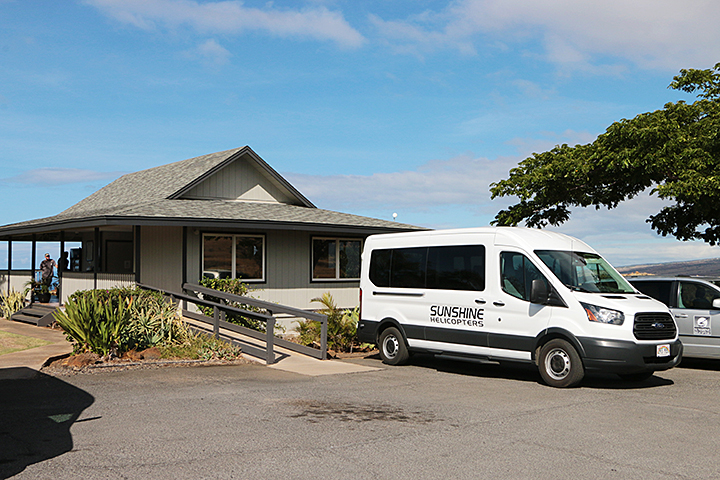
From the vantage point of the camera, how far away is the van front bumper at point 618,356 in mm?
9906

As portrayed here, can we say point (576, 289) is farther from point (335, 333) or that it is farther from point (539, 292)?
point (335, 333)

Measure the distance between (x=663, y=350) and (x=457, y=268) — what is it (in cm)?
369

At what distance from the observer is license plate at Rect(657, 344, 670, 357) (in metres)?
10.1

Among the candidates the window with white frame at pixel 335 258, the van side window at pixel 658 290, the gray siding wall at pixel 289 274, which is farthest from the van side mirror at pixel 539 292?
the window with white frame at pixel 335 258

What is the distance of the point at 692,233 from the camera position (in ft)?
77.5

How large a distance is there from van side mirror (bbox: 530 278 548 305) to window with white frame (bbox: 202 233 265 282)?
32.2ft

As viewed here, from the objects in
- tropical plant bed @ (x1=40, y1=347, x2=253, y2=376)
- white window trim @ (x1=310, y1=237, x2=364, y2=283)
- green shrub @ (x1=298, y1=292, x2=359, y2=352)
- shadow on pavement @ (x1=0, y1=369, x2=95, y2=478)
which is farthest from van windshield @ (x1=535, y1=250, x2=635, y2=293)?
white window trim @ (x1=310, y1=237, x2=364, y2=283)

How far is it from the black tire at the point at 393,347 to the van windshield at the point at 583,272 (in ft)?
11.1

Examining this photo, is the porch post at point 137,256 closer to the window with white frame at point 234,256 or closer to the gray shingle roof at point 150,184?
the window with white frame at point 234,256

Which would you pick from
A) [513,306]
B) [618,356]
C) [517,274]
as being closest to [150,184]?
[517,274]

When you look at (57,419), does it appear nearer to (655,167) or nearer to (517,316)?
(517,316)

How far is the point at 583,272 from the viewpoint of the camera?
11031 millimetres

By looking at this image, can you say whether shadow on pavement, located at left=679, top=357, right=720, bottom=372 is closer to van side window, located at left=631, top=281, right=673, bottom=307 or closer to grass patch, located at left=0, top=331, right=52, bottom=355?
van side window, located at left=631, top=281, right=673, bottom=307

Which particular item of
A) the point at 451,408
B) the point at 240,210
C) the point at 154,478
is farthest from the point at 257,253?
the point at 154,478
